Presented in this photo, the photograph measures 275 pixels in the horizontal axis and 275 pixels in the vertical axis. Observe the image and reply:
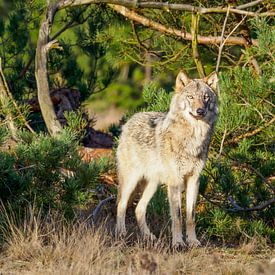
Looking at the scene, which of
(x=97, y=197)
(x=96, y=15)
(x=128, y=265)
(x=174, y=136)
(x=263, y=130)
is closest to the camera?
(x=128, y=265)

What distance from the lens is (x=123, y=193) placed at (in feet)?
29.6

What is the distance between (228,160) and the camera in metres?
9.06

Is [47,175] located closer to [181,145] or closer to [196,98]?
[181,145]

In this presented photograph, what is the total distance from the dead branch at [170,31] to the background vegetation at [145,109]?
0.22ft

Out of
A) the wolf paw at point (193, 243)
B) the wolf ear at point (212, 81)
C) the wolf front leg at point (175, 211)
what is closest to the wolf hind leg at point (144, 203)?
the wolf front leg at point (175, 211)

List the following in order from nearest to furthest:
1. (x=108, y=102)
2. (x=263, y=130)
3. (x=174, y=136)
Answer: (x=174, y=136)
(x=263, y=130)
(x=108, y=102)

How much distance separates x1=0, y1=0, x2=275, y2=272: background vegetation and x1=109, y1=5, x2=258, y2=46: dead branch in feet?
0.22

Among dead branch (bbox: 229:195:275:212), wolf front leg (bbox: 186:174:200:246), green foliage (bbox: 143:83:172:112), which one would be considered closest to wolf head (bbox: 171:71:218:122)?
wolf front leg (bbox: 186:174:200:246)

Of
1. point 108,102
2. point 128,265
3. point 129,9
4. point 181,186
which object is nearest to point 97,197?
point 181,186

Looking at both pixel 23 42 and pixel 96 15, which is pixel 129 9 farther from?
pixel 23 42

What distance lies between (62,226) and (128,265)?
131cm

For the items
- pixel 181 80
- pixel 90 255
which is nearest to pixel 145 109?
pixel 181 80

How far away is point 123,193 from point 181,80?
157cm

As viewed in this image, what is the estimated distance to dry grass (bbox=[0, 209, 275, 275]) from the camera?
6.44 meters
